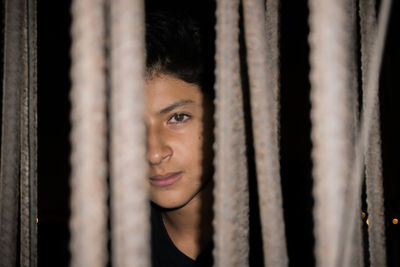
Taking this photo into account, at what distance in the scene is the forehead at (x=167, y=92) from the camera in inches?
40.3

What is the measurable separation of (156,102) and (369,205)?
29.7 inches

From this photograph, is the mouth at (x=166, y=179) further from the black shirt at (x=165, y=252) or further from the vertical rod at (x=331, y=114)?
the vertical rod at (x=331, y=114)

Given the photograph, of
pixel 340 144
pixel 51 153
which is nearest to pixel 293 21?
pixel 340 144

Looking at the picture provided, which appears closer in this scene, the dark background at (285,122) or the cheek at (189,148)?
the cheek at (189,148)

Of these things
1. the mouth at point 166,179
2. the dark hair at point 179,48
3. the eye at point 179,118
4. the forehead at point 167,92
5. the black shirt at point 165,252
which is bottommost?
the black shirt at point 165,252

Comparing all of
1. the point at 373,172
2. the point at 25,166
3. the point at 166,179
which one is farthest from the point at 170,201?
the point at 373,172

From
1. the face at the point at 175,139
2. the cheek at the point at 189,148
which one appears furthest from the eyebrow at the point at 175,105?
the cheek at the point at 189,148

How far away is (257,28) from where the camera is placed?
40 cm

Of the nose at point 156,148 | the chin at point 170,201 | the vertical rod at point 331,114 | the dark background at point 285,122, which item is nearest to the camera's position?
the vertical rod at point 331,114

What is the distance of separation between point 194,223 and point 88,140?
113cm

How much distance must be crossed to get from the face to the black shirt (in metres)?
0.33

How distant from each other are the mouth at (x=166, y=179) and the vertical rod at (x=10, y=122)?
0.54 m

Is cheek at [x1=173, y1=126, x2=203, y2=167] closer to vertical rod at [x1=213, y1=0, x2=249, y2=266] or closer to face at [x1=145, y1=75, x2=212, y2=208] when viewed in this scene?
face at [x1=145, y1=75, x2=212, y2=208]

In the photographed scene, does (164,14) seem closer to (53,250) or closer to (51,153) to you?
(51,153)
